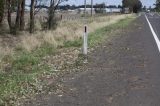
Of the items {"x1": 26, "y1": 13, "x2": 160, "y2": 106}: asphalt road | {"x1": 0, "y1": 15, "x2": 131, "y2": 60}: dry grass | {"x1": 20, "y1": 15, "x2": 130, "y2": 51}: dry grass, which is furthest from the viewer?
{"x1": 20, "y1": 15, "x2": 130, "y2": 51}: dry grass

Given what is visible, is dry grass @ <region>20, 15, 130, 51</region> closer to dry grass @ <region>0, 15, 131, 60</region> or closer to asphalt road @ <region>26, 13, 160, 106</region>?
dry grass @ <region>0, 15, 131, 60</region>

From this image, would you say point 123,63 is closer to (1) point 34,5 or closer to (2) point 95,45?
(2) point 95,45

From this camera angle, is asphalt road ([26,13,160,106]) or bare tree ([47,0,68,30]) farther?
bare tree ([47,0,68,30])

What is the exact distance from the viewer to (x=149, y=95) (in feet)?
30.6

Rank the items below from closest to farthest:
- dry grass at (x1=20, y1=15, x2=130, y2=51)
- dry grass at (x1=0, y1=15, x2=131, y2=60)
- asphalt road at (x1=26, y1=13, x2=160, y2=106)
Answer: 1. asphalt road at (x1=26, y1=13, x2=160, y2=106)
2. dry grass at (x1=0, y1=15, x2=131, y2=60)
3. dry grass at (x1=20, y1=15, x2=130, y2=51)

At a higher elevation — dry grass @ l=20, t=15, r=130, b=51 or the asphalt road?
the asphalt road

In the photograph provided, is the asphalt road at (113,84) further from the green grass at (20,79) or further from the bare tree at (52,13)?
the bare tree at (52,13)

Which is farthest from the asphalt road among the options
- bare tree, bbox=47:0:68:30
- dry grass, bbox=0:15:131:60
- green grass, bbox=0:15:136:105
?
bare tree, bbox=47:0:68:30

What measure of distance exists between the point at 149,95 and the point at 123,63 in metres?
5.15

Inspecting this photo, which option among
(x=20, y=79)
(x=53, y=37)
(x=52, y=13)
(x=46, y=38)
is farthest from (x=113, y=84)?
(x=52, y=13)

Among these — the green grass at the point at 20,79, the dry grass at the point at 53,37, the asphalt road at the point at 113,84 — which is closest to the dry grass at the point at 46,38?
the dry grass at the point at 53,37

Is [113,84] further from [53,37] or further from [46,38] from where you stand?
[53,37]

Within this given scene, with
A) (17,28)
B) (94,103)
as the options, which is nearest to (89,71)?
(94,103)

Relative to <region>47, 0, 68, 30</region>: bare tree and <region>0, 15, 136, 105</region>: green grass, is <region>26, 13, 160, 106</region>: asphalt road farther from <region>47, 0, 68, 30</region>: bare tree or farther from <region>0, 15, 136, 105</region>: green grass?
<region>47, 0, 68, 30</region>: bare tree
